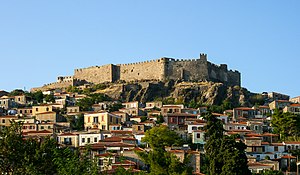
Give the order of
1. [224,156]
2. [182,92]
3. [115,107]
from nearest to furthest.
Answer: [224,156] < [115,107] < [182,92]

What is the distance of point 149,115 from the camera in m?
78.2

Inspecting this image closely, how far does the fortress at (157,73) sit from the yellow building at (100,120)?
29695 millimetres

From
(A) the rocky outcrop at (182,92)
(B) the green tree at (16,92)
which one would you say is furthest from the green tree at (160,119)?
(B) the green tree at (16,92)

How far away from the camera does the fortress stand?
103250 mm

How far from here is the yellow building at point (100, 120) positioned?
7150cm

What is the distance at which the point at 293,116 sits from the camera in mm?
68438

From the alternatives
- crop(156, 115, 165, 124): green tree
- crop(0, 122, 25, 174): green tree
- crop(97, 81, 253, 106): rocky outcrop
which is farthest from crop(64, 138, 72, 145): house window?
crop(97, 81, 253, 106): rocky outcrop

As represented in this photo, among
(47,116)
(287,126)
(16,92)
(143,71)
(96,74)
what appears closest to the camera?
(287,126)

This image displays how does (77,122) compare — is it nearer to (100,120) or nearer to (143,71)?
(100,120)

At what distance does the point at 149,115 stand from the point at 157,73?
86.9 feet

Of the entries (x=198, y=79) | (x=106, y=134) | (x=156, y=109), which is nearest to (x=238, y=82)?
(x=198, y=79)

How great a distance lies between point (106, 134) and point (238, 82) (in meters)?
49.6

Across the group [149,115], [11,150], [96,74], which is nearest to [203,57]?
[96,74]

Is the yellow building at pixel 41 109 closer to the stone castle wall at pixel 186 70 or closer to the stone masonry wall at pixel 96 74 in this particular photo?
the stone castle wall at pixel 186 70
